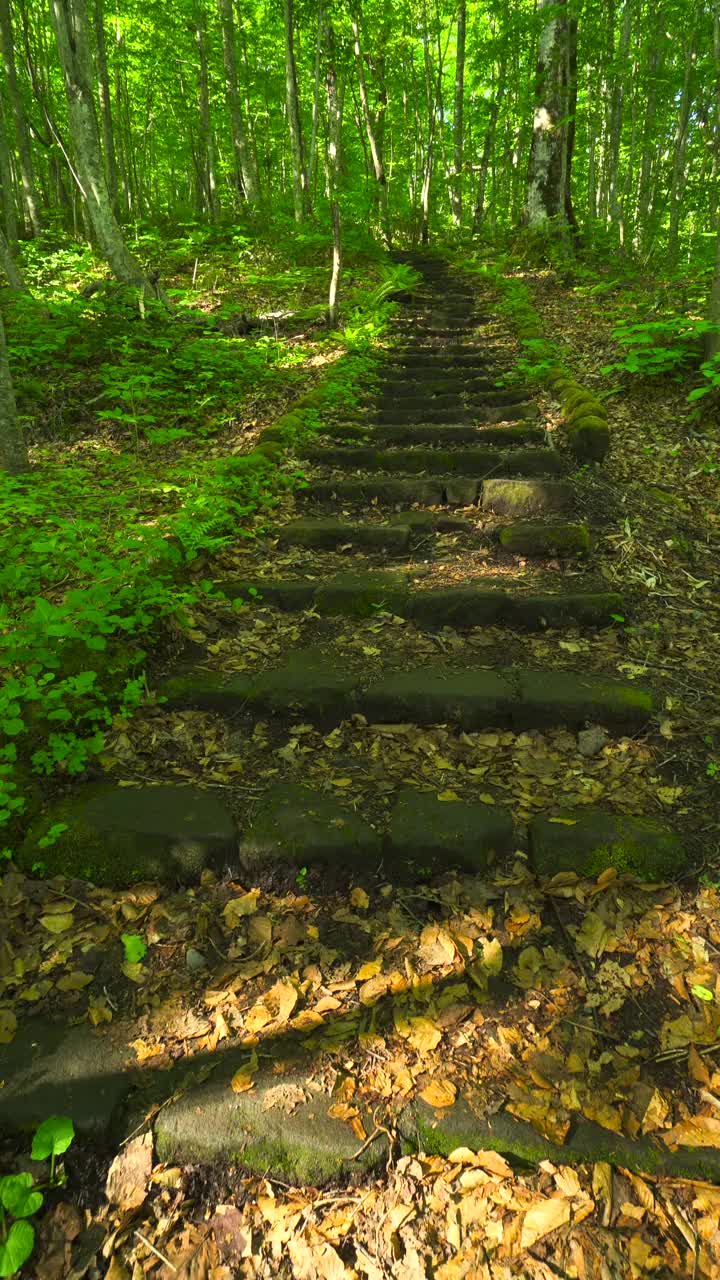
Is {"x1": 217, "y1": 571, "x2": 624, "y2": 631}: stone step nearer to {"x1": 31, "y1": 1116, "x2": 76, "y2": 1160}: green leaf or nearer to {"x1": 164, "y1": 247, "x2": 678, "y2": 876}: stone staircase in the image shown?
{"x1": 164, "y1": 247, "x2": 678, "y2": 876}: stone staircase

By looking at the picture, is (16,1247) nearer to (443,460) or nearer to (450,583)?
(450,583)

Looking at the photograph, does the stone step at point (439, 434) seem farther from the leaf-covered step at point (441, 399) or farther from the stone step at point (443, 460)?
the leaf-covered step at point (441, 399)

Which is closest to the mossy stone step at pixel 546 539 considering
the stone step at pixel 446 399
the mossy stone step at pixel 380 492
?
the mossy stone step at pixel 380 492

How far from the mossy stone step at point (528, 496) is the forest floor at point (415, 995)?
1.20 meters

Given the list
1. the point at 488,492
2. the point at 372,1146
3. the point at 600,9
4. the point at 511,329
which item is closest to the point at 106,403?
the point at 488,492

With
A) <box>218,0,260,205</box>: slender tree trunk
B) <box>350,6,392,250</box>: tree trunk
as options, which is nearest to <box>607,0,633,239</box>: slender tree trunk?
<box>350,6,392,250</box>: tree trunk

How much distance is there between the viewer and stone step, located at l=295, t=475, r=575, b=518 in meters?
4.23

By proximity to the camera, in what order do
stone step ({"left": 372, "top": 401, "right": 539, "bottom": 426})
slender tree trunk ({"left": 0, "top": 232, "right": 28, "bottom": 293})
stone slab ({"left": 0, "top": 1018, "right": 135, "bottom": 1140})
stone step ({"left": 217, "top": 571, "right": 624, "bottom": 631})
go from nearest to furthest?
stone slab ({"left": 0, "top": 1018, "right": 135, "bottom": 1140}) → stone step ({"left": 217, "top": 571, "right": 624, "bottom": 631}) → stone step ({"left": 372, "top": 401, "right": 539, "bottom": 426}) → slender tree trunk ({"left": 0, "top": 232, "right": 28, "bottom": 293})

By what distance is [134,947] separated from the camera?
2066 mm

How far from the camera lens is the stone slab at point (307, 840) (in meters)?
2.28

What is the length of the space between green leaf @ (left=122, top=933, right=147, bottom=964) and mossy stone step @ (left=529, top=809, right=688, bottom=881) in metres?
1.41

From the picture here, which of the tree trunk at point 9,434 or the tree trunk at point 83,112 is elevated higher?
the tree trunk at point 83,112

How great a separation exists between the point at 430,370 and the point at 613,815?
6.10 m

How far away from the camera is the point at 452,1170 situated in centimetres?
154
